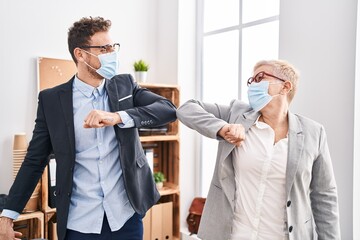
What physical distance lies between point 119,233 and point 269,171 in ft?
2.47

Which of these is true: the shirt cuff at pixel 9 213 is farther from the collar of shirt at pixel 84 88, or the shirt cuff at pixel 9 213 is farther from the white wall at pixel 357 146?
the white wall at pixel 357 146

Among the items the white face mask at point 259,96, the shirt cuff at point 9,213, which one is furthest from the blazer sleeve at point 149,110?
the shirt cuff at point 9,213

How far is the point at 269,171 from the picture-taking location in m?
1.39

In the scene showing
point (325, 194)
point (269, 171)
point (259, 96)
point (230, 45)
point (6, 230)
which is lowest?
point (6, 230)

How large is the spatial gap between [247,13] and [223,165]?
74.5 inches

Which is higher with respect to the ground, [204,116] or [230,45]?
[230,45]

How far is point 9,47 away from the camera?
258 cm

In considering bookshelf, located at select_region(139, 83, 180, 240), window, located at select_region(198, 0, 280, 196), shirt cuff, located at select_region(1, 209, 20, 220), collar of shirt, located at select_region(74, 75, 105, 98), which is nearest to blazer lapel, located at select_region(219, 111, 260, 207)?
collar of shirt, located at select_region(74, 75, 105, 98)

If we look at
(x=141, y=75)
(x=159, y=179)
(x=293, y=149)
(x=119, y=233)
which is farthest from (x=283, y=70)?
(x=159, y=179)

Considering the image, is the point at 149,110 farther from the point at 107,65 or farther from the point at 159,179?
the point at 159,179

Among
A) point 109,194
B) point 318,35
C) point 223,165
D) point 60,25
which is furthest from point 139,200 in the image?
point 60,25

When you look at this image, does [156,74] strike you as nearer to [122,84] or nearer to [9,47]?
[9,47]

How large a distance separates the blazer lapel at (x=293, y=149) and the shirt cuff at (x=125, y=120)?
0.69 m

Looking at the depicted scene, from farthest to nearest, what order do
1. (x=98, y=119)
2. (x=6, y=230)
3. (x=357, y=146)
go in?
(x=357, y=146), (x=6, y=230), (x=98, y=119)
